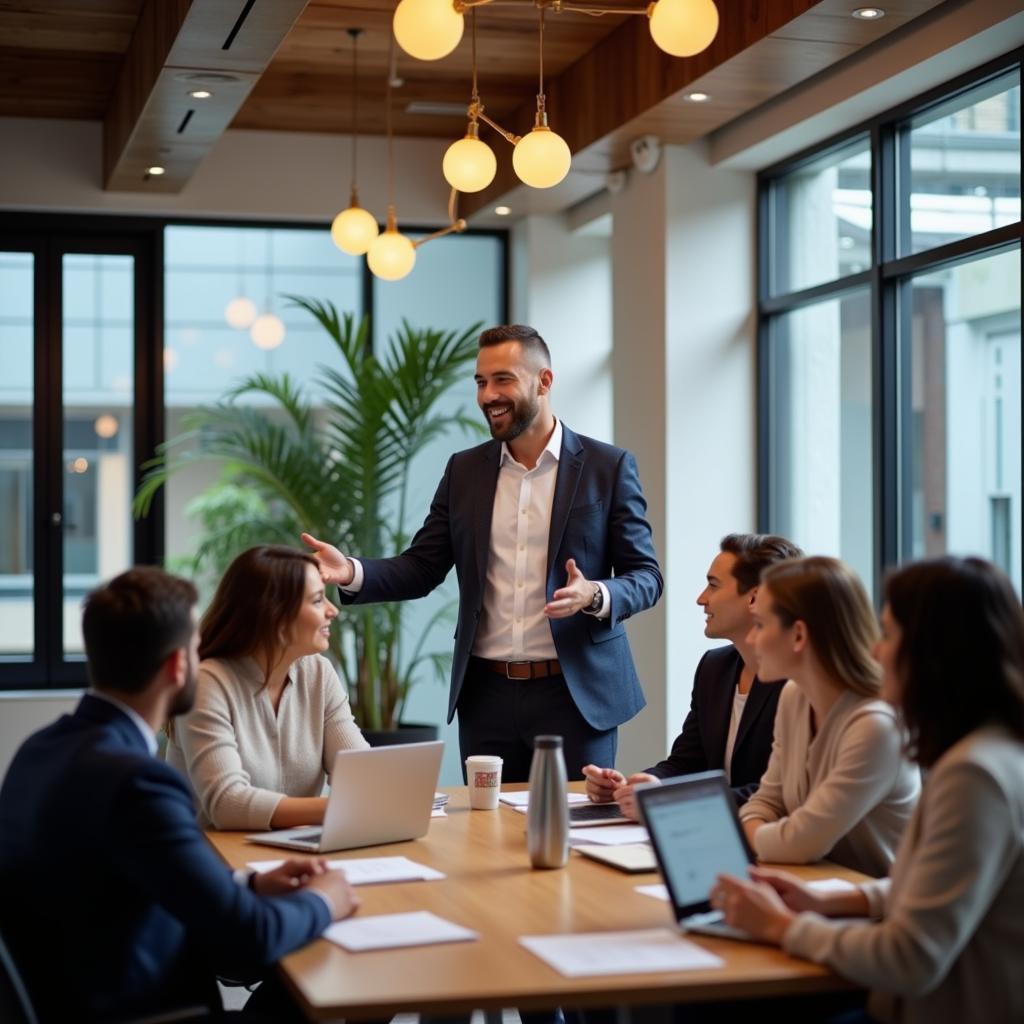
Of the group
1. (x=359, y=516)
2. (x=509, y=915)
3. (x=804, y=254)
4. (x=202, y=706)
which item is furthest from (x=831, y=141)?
(x=509, y=915)

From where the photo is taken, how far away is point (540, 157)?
3697 mm

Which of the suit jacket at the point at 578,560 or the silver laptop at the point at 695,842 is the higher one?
the suit jacket at the point at 578,560

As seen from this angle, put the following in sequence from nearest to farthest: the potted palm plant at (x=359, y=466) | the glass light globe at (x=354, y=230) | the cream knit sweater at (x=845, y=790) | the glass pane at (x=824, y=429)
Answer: the cream knit sweater at (x=845, y=790)
the glass light globe at (x=354, y=230)
the glass pane at (x=824, y=429)
the potted palm plant at (x=359, y=466)

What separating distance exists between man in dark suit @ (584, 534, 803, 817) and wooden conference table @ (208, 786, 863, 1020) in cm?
50

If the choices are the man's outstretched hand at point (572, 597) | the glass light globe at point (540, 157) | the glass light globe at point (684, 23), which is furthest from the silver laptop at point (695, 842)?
the glass light globe at point (540, 157)

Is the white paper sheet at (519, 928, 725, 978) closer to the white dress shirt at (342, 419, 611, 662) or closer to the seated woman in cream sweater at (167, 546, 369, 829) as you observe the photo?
the seated woman in cream sweater at (167, 546, 369, 829)

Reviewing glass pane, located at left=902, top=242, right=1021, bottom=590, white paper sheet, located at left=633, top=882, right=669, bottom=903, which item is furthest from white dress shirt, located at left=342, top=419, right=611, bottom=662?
glass pane, located at left=902, top=242, right=1021, bottom=590

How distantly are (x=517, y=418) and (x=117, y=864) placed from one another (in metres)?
2.11

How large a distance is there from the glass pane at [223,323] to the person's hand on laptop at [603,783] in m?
4.29

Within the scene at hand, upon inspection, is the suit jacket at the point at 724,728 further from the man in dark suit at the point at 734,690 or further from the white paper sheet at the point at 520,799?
the white paper sheet at the point at 520,799

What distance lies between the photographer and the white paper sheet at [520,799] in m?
3.34

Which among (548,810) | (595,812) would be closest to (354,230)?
(595,812)

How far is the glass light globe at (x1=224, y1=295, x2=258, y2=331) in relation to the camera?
7.35 m

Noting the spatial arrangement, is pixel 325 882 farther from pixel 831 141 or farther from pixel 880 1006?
pixel 831 141
